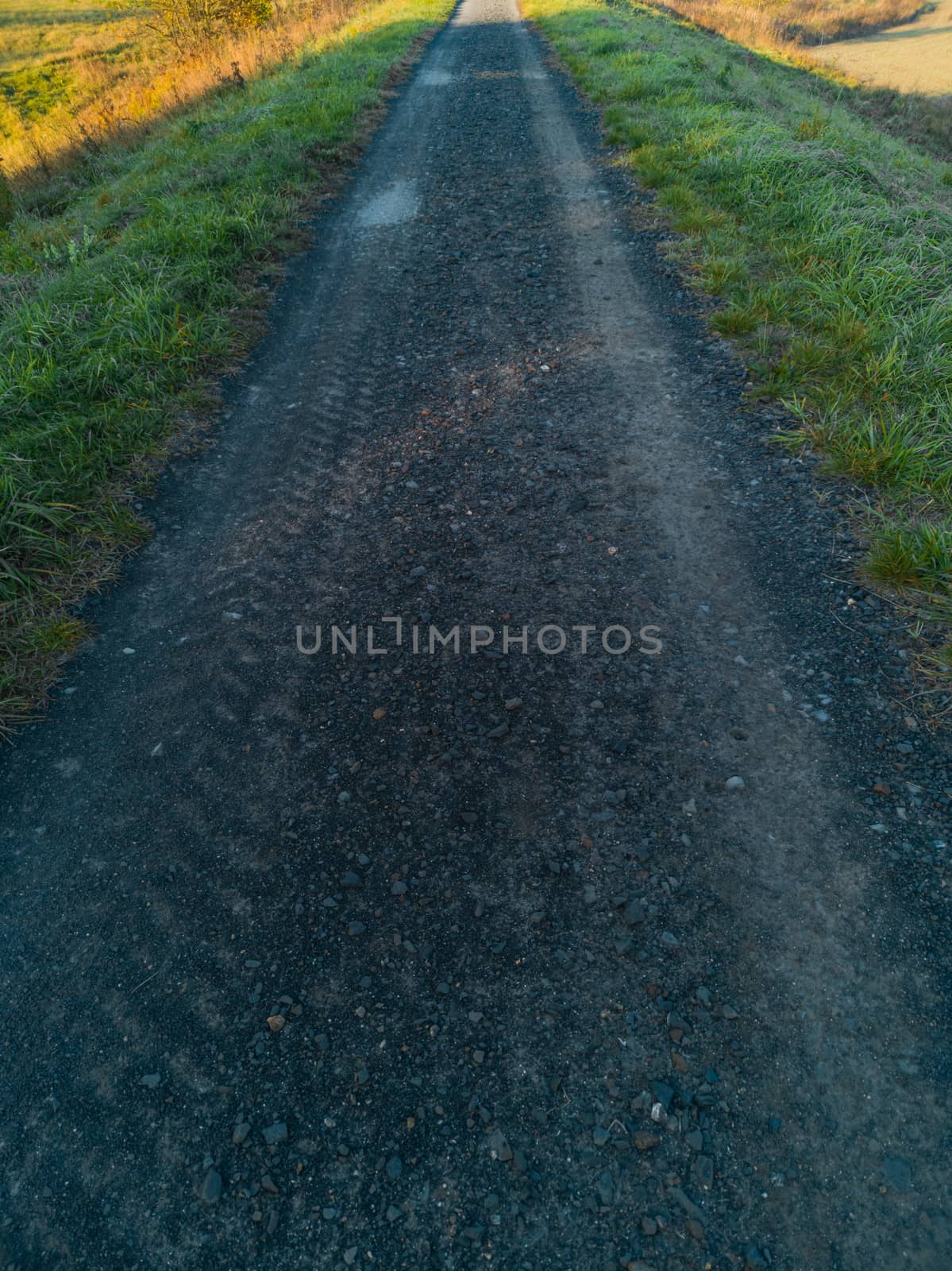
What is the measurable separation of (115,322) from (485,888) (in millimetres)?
5727

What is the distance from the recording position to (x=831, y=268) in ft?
19.2

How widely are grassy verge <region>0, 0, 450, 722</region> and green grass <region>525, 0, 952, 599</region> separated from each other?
450 cm

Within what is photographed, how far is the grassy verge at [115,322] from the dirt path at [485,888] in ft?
1.35

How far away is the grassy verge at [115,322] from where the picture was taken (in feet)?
13.2

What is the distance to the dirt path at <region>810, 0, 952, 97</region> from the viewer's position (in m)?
22.0

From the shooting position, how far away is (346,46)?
51.9ft

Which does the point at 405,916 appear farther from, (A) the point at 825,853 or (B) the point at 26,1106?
(A) the point at 825,853

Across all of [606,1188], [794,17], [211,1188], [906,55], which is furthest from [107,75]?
[606,1188]

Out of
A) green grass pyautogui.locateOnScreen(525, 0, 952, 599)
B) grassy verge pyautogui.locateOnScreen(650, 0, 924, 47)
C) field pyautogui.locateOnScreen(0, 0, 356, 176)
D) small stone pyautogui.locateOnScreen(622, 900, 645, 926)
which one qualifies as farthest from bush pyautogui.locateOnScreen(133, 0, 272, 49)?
small stone pyautogui.locateOnScreen(622, 900, 645, 926)

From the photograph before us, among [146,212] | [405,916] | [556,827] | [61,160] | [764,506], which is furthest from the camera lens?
[61,160]

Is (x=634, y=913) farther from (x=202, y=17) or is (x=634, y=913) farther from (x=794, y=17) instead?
(x=794, y=17)

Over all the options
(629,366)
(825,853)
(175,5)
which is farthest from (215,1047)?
(175,5)

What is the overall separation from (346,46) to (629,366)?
53.4ft

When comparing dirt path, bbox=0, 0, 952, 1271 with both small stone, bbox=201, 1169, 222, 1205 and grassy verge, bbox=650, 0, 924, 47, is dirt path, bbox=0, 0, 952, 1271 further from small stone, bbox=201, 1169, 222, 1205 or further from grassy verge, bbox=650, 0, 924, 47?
grassy verge, bbox=650, 0, 924, 47
